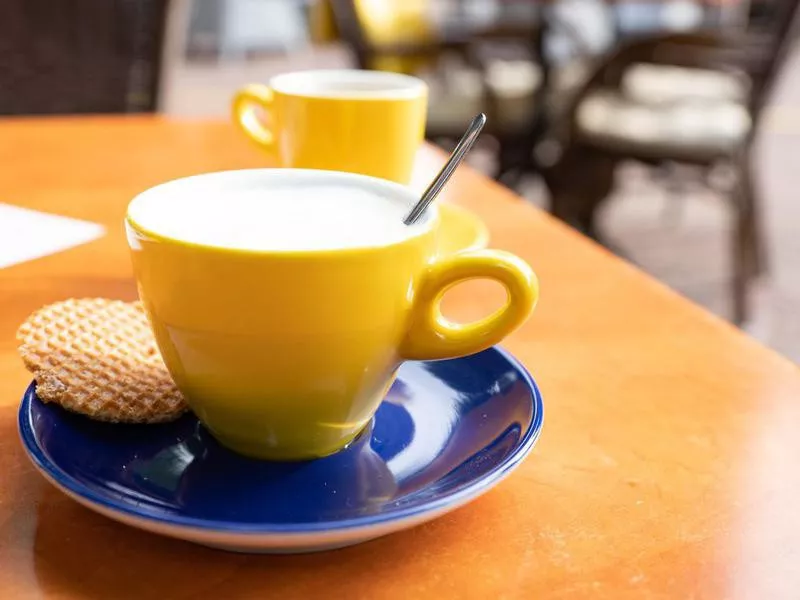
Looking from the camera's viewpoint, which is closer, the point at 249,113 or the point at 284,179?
the point at 284,179

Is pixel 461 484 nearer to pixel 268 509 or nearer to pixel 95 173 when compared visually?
pixel 268 509

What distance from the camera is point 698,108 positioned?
1.81 m

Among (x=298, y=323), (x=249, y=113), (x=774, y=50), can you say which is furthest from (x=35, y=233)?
(x=774, y=50)

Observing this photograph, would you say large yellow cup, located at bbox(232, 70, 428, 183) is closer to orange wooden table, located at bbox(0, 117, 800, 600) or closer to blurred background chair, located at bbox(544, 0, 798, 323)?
orange wooden table, located at bbox(0, 117, 800, 600)

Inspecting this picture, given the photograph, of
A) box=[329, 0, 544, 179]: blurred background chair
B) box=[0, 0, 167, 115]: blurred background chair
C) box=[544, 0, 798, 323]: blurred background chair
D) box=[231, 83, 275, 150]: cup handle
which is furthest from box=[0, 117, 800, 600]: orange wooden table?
box=[329, 0, 544, 179]: blurred background chair

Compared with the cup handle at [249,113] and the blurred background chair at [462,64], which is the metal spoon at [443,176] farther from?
the blurred background chair at [462,64]

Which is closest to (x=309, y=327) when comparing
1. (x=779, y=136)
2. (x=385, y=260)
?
(x=385, y=260)

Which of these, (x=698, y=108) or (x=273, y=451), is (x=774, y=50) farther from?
(x=273, y=451)

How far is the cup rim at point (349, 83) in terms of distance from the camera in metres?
0.55

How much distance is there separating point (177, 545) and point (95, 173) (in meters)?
0.55

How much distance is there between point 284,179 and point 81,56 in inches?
38.8

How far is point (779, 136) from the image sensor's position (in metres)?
3.78

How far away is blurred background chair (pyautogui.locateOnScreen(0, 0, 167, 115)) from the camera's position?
1.21 metres

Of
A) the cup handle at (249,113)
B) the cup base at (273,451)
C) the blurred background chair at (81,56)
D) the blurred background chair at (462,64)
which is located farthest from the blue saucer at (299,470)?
the blurred background chair at (462,64)
